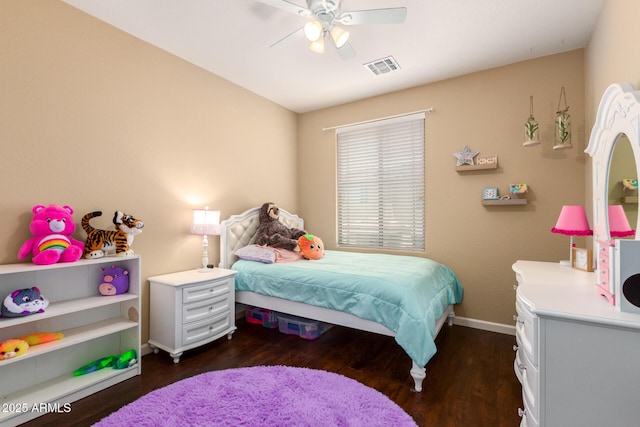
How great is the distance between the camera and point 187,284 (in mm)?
2441

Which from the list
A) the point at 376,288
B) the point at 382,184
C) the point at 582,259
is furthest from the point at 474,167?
the point at 376,288

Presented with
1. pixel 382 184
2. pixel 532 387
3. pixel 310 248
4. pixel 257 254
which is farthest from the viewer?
pixel 382 184

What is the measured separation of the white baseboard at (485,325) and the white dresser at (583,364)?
6.45 ft

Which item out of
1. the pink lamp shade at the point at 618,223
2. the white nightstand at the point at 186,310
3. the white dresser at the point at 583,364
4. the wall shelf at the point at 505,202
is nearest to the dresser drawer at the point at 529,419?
the white dresser at the point at 583,364

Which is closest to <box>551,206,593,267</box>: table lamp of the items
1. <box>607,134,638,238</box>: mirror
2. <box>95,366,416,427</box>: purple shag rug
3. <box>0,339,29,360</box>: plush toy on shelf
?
<box>607,134,638,238</box>: mirror

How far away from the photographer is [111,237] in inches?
86.7

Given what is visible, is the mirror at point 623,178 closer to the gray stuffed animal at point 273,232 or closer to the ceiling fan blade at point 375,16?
the ceiling fan blade at point 375,16

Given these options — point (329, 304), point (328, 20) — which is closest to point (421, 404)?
point (329, 304)

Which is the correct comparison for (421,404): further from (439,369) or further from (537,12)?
(537,12)

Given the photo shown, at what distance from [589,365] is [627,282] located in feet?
1.17

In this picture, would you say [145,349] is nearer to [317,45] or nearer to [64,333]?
[64,333]

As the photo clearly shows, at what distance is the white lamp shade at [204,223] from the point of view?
9.25 ft

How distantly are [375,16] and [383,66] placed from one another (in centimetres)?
125

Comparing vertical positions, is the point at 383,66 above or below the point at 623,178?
above
